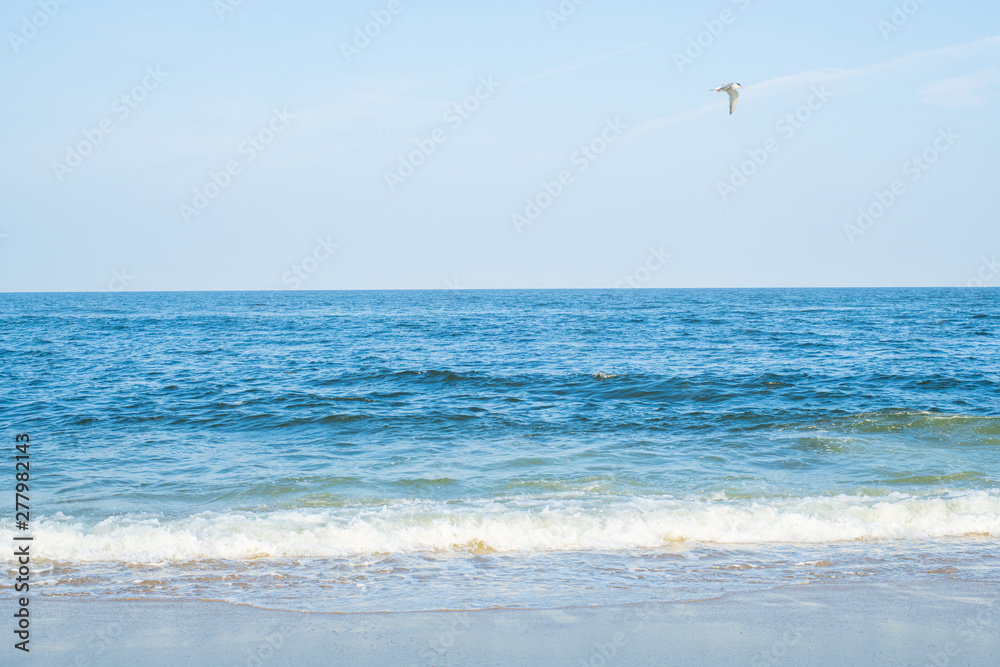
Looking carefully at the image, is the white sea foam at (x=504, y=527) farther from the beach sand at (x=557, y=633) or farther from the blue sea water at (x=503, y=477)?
the beach sand at (x=557, y=633)

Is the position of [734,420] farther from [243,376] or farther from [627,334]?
[627,334]

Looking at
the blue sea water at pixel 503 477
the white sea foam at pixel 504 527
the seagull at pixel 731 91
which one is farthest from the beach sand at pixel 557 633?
the seagull at pixel 731 91

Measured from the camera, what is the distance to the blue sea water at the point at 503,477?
698 cm

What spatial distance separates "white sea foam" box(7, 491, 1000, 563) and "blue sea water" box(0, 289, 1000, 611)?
3cm

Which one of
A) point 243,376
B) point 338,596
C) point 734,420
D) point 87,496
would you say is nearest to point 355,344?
point 243,376

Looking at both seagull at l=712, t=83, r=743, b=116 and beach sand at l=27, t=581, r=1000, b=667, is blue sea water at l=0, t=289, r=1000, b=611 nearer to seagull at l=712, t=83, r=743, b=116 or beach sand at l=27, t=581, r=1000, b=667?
beach sand at l=27, t=581, r=1000, b=667

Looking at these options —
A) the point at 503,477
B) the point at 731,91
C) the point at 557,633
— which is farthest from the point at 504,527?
the point at 731,91

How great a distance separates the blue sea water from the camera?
22.9ft

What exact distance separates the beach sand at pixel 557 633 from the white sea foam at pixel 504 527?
5.15ft

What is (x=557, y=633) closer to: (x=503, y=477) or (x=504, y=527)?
(x=504, y=527)

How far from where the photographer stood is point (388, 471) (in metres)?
11.4

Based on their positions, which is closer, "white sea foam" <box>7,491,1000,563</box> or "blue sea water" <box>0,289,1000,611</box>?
"blue sea water" <box>0,289,1000,611</box>

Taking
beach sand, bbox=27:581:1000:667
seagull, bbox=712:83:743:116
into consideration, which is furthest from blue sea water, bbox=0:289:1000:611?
seagull, bbox=712:83:743:116

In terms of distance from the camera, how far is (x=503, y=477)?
11.0 m
